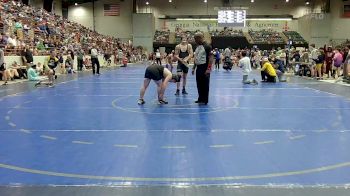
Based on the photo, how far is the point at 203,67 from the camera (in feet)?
32.6

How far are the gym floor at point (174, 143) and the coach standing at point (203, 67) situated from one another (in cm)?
31

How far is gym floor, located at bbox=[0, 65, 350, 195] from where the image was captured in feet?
14.2

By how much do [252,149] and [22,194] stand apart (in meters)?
2.97

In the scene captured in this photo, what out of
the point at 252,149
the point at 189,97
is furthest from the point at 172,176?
the point at 189,97

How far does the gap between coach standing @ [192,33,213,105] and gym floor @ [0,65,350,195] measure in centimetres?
31

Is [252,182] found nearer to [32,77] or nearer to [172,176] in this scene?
[172,176]

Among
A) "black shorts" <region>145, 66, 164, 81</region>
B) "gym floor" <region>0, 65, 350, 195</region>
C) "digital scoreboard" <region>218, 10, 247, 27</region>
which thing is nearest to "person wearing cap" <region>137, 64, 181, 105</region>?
"black shorts" <region>145, 66, 164, 81</region>

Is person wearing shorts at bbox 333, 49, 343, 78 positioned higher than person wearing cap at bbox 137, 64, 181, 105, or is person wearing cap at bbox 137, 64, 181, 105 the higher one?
person wearing shorts at bbox 333, 49, 343, 78

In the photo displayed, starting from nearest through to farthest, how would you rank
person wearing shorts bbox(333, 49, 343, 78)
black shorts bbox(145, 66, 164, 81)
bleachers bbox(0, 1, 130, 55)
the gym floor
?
the gym floor → black shorts bbox(145, 66, 164, 81) → person wearing shorts bbox(333, 49, 343, 78) → bleachers bbox(0, 1, 130, 55)

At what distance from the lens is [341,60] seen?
1892 centimetres

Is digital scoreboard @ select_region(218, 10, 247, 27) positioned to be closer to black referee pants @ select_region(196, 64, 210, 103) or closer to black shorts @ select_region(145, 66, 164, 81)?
black referee pants @ select_region(196, 64, 210, 103)

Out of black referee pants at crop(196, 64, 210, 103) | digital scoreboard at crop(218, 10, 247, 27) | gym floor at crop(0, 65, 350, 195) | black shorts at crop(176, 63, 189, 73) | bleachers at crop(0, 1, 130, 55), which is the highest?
digital scoreboard at crop(218, 10, 247, 27)

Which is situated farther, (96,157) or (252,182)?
(96,157)

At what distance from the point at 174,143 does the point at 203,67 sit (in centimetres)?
438
